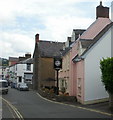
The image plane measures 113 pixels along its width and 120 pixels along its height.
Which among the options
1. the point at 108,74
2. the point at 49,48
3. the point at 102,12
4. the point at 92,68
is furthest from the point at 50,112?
the point at 49,48

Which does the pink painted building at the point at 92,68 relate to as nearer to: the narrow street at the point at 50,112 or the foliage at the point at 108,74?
the narrow street at the point at 50,112

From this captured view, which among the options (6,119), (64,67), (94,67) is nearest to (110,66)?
(94,67)

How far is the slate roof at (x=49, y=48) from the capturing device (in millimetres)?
57338

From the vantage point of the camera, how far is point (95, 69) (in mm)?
27797

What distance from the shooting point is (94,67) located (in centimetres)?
2783

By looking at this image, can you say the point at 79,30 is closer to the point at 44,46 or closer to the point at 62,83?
the point at 62,83

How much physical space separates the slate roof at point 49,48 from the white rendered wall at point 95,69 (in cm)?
2883

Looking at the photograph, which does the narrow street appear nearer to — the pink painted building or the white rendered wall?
the pink painted building

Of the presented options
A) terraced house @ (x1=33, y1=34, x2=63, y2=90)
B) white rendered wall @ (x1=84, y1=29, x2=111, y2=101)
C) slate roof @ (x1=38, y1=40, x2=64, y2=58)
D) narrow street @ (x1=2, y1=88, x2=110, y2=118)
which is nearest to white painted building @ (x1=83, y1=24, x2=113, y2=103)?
white rendered wall @ (x1=84, y1=29, x2=111, y2=101)

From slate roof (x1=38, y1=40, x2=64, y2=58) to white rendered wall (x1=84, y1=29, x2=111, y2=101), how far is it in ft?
94.6

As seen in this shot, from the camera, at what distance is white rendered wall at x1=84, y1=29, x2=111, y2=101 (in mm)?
27312

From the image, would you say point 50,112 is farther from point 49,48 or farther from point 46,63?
point 49,48

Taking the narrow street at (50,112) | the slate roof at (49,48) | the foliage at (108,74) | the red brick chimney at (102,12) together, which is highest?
the red brick chimney at (102,12)

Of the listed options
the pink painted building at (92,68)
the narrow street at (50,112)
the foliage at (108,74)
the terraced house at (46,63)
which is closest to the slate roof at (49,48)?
the terraced house at (46,63)
